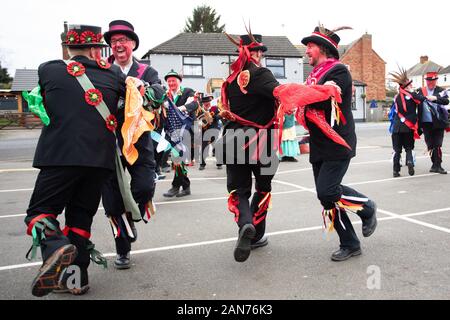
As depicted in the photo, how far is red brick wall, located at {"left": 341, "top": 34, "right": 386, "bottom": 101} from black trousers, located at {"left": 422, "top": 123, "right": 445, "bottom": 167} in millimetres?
37140

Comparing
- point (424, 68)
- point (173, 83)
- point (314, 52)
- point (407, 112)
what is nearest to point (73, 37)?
point (314, 52)

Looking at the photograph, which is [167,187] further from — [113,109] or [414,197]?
[113,109]

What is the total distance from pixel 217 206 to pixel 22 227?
2671 mm

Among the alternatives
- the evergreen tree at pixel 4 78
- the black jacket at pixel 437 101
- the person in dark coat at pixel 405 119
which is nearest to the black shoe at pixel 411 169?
the person in dark coat at pixel 405 119

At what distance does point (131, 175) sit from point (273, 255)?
61.1 inches

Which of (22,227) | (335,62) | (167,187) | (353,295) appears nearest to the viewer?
(353,295)

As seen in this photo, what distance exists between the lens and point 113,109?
3592 mm

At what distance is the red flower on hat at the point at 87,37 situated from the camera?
349cm

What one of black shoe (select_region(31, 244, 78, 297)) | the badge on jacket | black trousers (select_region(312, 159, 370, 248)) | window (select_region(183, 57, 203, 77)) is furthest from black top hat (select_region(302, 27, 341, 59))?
window (select_region(183, 57, 203, 77))

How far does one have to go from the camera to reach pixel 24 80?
42250 mm

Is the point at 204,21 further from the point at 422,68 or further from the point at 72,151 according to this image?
the point at 72,151

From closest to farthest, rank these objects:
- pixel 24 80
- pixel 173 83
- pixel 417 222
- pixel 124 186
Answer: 1. pixel 124 186
2. pixel 417 222
3. pixel 173 83
4. pixel 24 80

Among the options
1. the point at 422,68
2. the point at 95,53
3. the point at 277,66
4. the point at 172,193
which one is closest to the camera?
the point at 95,53
